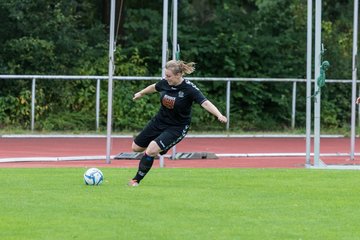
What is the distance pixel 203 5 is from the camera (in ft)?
132

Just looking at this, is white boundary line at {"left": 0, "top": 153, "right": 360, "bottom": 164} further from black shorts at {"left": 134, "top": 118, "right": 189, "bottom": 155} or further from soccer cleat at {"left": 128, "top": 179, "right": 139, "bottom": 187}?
soccer cleat at {"left": 128, "top": 179, "right": 139, "bottom": 187}

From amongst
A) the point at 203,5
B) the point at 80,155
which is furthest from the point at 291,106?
the point at 80,155

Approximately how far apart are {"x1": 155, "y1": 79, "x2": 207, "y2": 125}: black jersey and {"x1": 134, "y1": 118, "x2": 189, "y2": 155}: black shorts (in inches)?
3.7

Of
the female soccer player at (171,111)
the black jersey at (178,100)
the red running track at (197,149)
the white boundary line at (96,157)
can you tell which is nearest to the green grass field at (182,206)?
the female soccer player at (171,111)

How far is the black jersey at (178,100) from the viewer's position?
1662 centimetres

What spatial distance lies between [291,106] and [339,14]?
670cm

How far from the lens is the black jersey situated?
54.5 ft

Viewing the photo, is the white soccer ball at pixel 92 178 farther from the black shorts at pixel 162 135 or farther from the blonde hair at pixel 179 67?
the blonde hair at pixel 179 67

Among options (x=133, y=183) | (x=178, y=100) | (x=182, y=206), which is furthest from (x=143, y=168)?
(x=182, y=206)

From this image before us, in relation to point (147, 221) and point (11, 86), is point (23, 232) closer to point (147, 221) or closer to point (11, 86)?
point (147, 221)

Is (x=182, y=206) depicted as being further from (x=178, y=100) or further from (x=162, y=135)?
(x=178, y=100)

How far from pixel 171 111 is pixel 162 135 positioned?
0.41m

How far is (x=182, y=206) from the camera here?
1358 centimetres

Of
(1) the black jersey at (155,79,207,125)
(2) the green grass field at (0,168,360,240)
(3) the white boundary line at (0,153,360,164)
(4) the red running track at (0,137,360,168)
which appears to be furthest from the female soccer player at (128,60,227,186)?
(3) the white boundary line at (0,153,360,164)
